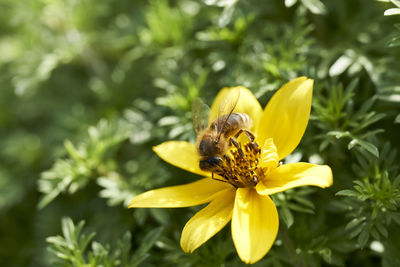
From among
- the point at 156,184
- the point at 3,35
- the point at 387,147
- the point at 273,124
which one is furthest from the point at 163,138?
the point at 3,35

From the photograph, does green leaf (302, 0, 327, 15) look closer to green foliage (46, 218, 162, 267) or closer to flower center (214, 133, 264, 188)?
flower center (214, 133, 264, 188)

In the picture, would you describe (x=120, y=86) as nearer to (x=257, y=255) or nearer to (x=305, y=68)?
(x=305, y=68)

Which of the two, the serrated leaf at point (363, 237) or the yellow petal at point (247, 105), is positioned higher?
the yellow petal at point (247, 105)

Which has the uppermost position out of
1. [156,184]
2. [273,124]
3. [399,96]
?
[273,124]

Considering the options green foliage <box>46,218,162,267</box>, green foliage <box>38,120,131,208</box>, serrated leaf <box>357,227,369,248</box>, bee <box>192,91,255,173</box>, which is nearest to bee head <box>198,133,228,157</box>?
bee <box>192,91,255,173</box>

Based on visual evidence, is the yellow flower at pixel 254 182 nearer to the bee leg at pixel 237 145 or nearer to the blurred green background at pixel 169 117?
the bee leg at pixel 237 145

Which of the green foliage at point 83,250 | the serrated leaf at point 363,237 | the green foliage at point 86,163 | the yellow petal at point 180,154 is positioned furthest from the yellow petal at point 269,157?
the green foliage at point 86,163
